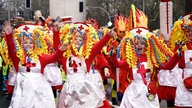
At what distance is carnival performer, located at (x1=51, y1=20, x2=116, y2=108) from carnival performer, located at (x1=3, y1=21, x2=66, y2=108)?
374 millimetres

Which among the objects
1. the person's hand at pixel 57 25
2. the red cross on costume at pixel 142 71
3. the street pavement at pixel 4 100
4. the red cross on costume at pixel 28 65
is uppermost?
the person's hand at pixel 57 25

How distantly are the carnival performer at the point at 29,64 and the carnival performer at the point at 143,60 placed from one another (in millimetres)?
991

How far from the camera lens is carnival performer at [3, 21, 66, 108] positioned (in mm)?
5750

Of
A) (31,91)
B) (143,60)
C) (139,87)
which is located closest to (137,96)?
(139,87)

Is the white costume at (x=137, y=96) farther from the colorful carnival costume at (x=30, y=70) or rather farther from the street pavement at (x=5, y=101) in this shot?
the street pavement at (x=5, y=101)

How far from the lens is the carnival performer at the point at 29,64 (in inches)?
226

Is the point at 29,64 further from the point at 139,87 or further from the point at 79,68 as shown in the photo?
the point at 139,87

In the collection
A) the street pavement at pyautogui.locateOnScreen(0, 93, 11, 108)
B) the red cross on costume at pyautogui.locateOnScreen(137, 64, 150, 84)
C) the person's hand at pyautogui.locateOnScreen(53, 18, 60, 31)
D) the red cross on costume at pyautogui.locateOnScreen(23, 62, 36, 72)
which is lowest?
the street pavement at pyautogui.locateOnScreen(0, 93, 11, 108)

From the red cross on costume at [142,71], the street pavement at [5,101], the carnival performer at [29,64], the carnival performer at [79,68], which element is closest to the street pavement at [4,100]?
the street pavement at [5,101]

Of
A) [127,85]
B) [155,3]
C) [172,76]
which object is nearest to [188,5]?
[172,76]

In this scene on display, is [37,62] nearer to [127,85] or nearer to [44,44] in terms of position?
[44,44]

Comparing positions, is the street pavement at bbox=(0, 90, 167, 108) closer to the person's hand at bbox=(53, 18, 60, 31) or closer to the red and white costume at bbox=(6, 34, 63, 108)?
the person's hand at bbox=(53, 18, 60, 31)

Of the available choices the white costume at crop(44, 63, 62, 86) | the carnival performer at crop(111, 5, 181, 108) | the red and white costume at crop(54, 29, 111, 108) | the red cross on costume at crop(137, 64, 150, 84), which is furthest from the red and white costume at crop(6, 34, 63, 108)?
the white costume at crop(44, 63, 62, 86)

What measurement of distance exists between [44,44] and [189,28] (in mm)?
2158
